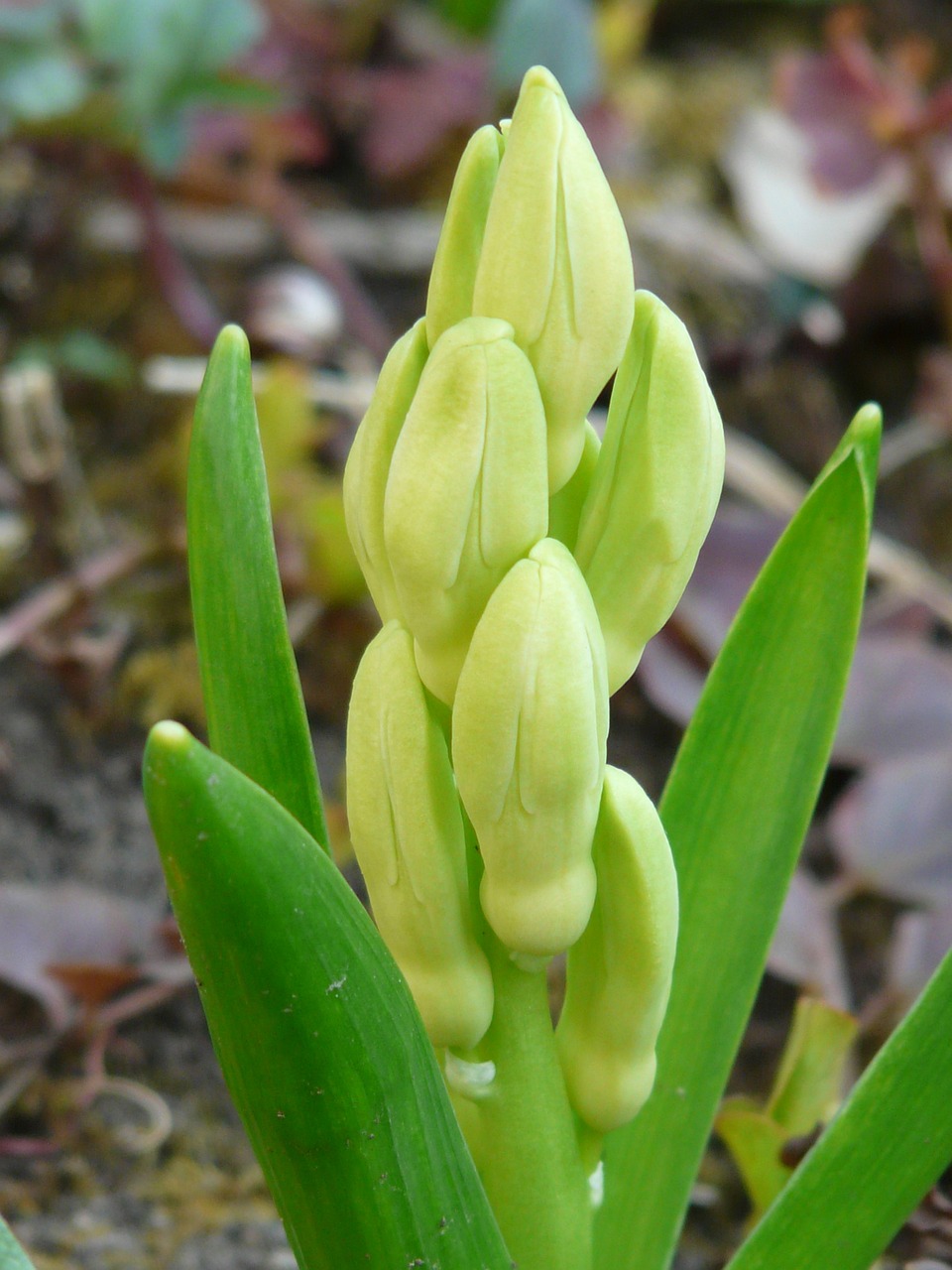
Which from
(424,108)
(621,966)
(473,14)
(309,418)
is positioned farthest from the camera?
(473,14)

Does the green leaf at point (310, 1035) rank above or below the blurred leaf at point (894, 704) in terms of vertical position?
above

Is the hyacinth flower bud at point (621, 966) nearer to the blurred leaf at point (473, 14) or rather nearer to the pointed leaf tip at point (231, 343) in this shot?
the pointed leaf tip at point (231, 343)

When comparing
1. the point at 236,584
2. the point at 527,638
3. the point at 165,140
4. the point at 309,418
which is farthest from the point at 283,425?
the point at 527,638

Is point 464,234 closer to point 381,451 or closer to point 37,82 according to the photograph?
point 381,451

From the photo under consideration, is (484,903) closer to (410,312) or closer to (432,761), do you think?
(432,761)

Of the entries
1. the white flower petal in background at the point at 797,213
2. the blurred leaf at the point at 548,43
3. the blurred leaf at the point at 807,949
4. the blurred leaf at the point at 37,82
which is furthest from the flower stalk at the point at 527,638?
the white flower petal in background at the point at 797,213

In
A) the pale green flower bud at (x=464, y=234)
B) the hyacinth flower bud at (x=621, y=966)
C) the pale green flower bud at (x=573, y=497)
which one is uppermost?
the pale green flower bud at (x=464, y=234)

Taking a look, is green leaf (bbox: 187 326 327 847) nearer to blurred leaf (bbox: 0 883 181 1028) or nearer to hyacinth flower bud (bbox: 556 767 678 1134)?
hyacinth flower bud (bbox: 556 767 678 1134)

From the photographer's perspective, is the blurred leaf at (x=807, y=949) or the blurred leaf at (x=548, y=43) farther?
the blurred leaf at (x=548, y=43)

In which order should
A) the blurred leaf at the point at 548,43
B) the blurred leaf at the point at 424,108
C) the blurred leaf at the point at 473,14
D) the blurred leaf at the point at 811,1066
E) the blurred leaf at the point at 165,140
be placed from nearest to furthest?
the blurred leaf at the point at 811,1066, the blurred leaf at the point at 165,140, the blurred leaf at the point at 548,43, the blurred leaf at the point at 424,108, the blurred leaf at the point at 473,14
